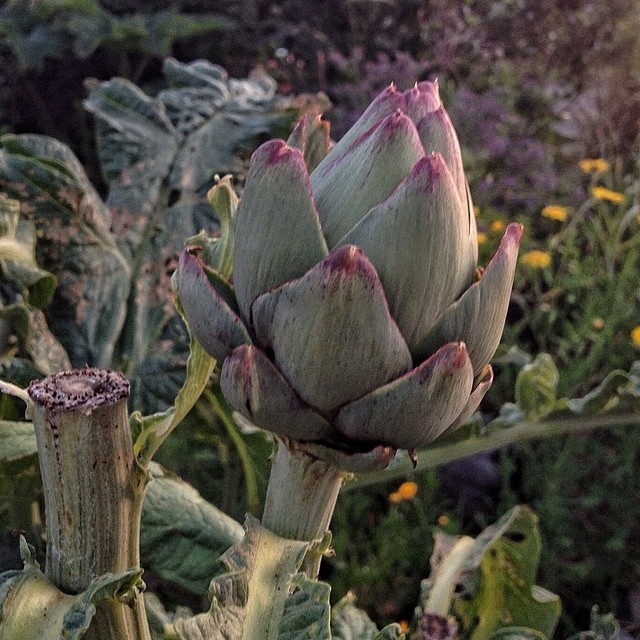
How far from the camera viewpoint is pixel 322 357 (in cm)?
31

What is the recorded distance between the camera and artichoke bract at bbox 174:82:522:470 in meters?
0.31

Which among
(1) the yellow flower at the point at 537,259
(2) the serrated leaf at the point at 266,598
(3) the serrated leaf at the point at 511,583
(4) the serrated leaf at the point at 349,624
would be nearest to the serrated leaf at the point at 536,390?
(3) the serrated leaf at the point at 511,583

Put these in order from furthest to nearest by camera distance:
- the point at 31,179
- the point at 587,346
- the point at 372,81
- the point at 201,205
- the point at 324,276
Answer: the point at 372,81 → the point at 587,346 → the point at 201,205 → the point at 31,179 → the point at 324,276

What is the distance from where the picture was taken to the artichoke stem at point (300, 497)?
1.21ft

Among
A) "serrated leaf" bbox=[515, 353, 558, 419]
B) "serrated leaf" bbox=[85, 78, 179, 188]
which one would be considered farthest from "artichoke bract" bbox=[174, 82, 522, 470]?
"serrated leaf" bbox=[85, 78, 179, 188]

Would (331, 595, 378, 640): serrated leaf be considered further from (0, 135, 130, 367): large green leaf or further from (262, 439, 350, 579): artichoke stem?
(0, 135, 130, 367): large green leaf

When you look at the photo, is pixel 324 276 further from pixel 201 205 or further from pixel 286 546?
pixel 201 205

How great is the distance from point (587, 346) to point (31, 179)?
96 cm

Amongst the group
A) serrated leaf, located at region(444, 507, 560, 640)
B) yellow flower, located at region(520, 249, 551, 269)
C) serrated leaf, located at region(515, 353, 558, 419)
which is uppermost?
serrated leaf, located at region(515, 353, 558, 419)

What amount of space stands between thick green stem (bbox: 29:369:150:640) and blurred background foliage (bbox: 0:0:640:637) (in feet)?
0.46

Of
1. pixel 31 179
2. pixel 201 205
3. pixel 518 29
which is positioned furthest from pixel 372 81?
pixel 31 179

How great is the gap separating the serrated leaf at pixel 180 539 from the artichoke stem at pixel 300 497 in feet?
0.34

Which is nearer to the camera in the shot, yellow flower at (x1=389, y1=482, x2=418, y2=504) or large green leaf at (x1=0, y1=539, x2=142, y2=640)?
large green leaf at (x1=0, y1=539, x2=142, y2=640)

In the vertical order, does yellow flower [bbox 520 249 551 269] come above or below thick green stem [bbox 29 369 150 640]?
below
